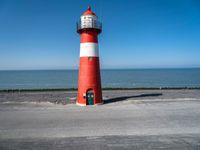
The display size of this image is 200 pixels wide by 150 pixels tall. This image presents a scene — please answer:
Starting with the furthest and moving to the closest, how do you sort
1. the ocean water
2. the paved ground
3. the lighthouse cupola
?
the ocean water → the lighthouse cupola → the paved ground

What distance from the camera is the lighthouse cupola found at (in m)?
12.5

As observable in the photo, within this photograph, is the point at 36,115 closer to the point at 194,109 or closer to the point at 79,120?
the point at 79,120

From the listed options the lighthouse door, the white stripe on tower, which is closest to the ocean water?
the lighthouse door

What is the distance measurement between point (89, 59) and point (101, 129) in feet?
22.3

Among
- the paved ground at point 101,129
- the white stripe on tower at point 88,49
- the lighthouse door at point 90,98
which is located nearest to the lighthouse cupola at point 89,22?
the white stripe on tower at point 88,49

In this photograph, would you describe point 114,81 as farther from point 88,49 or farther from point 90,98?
point 88,49

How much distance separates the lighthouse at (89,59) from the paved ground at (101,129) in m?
2.30

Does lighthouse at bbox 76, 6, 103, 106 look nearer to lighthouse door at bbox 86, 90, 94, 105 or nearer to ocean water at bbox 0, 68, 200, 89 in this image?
lighthouse door at bbox 86, 90, 94, 105

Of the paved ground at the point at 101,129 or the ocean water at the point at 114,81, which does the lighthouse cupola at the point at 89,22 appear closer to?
the paved ground at the point at 101,129

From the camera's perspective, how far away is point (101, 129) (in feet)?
25.7

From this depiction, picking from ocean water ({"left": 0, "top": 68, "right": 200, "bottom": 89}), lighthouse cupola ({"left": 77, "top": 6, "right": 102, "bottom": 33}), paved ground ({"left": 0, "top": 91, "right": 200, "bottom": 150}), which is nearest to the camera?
paved ground ({"left": 0, "top": 91, "right": 200, "bottom": 150})

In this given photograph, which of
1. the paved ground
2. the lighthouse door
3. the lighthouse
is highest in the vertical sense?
the lighthouse

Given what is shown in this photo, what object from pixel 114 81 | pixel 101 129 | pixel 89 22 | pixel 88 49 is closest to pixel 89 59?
pixel 88 49

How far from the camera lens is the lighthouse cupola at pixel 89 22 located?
1250 cm
